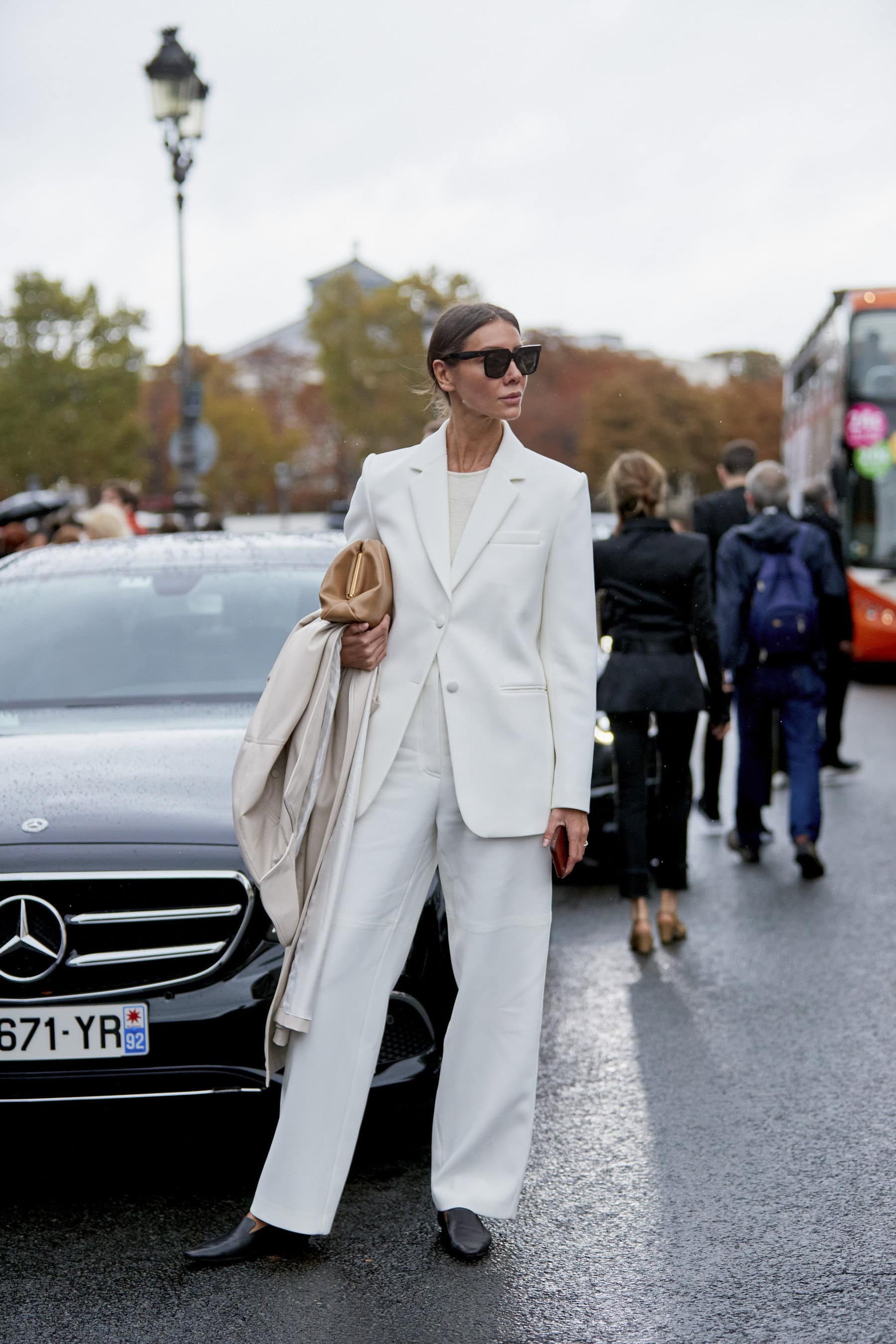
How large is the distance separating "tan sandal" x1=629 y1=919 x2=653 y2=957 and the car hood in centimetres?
208

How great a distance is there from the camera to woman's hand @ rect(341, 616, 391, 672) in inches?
133

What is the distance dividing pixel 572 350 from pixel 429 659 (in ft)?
244

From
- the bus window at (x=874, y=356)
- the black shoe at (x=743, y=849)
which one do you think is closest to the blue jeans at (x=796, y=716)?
the black shoe at (x=743, y=849)

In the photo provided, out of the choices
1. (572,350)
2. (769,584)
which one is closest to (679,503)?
(572,350)

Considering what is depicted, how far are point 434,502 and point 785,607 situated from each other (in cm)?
436

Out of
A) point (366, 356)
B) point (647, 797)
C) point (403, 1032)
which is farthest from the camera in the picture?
point (366, 356)

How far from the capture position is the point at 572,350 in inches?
2997

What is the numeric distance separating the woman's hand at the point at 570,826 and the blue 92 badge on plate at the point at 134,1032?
993mm

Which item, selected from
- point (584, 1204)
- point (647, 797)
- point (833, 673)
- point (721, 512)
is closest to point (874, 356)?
point (833, 673)

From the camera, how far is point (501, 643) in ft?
11.1

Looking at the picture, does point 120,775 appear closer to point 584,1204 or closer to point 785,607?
point 584,1204

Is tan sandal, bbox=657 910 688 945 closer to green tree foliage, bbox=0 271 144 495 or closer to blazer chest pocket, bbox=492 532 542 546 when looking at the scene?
blazer chest pocket, bbox=492 532 542 546

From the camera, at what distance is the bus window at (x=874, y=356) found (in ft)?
55.1

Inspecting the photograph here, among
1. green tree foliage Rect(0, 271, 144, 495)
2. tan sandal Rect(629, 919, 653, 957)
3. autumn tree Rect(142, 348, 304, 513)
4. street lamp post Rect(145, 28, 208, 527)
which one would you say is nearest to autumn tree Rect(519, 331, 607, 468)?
autumn tree Rect(142, 348, 304, 513)
